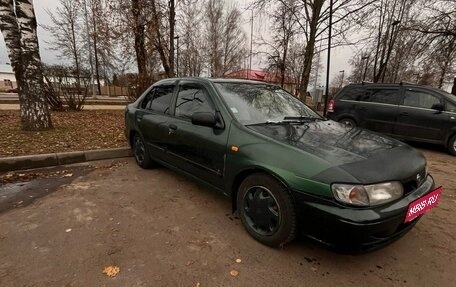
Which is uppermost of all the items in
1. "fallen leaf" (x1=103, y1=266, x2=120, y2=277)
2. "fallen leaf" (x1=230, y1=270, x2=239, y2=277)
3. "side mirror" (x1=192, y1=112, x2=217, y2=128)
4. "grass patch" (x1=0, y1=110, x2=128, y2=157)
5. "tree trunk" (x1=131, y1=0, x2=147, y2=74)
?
"tree trunk" (x1=131, y1=0, x2=147, y2=74)

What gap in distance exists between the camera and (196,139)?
334 centimetres

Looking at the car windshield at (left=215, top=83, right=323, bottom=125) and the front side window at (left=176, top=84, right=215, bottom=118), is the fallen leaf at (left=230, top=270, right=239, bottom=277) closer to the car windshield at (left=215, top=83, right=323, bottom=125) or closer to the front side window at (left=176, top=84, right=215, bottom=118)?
the car windshield at (left=215, top=83, right=323, bottom=125)

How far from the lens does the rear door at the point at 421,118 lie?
6.88 metres

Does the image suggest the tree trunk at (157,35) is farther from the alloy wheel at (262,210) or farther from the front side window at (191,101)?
the alloy wheel at (262,210)

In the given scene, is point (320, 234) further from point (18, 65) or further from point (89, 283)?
point (18, 65)

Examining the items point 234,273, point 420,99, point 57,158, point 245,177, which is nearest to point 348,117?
point 420,99

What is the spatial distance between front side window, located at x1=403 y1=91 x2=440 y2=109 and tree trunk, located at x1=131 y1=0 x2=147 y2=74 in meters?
9.30

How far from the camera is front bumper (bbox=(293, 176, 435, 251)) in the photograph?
2.05m

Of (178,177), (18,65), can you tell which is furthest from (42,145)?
(178,177)

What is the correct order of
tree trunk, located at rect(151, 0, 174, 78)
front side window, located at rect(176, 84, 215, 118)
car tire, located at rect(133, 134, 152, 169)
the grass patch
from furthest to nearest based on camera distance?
A: tree trunk, located at rect(151, 0, 174, 78) < the grass patch < car tire, located at rect(133, 134, 152, 169) < front side window, located at rect(176, 84, 215, 118)

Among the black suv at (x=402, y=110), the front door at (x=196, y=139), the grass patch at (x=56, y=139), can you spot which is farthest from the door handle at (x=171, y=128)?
the black suv at (x=402, y=110)

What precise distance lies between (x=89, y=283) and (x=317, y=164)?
6.63 ft

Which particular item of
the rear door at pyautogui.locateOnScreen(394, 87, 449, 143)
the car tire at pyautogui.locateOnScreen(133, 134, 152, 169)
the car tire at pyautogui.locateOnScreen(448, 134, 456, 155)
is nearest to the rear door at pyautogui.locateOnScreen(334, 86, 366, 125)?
the rear door at pyautogui.locateOnScreen(394, 87, 449, 143)

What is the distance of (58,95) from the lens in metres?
10.8
